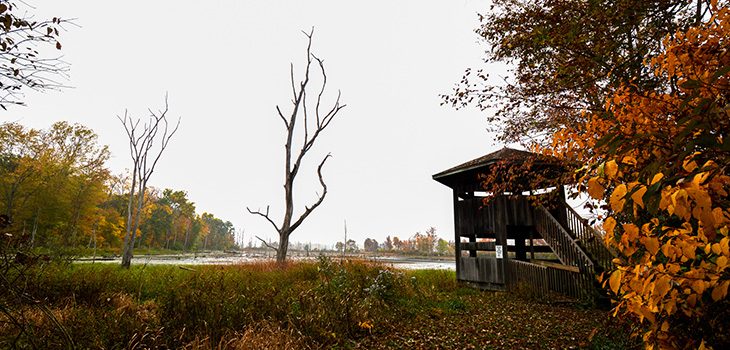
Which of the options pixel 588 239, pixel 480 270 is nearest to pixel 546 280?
pixel 588 239

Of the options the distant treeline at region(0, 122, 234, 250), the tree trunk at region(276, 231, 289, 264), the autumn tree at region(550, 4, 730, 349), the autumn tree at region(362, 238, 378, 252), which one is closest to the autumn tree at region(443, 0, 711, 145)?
the autumn tree at region(550, 4, 730, 349)

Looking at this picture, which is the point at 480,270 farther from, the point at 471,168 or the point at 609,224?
the point at 609,224

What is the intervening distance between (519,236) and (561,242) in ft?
11.6

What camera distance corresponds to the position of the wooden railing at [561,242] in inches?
311

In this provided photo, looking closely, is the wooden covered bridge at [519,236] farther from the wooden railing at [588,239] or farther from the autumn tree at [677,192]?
the autumn tree at [677,192]

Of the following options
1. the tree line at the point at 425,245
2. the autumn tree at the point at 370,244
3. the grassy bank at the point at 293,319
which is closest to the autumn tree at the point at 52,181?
the grassy bank at the point at 293,319

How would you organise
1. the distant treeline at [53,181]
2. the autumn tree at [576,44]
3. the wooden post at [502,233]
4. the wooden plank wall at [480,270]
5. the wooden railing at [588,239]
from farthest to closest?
the distant treeline at [53,181] < the wooden plank wall at [480,270] < the wooden post at [502,233] < the wooden railing at [588,239] < the autumn tree at [576,44]

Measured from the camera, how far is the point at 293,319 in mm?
5348

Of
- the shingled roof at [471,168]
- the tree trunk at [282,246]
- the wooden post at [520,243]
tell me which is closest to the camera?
the shingled roof at [471,168]

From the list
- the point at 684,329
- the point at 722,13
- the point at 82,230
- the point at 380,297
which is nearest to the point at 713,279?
the point at 684,329

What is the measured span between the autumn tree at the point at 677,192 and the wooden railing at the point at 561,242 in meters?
5.14

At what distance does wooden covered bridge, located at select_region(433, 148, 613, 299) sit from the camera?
7859mm

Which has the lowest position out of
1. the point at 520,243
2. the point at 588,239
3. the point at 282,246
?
the point at 282,246

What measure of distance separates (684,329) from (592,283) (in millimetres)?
6169
